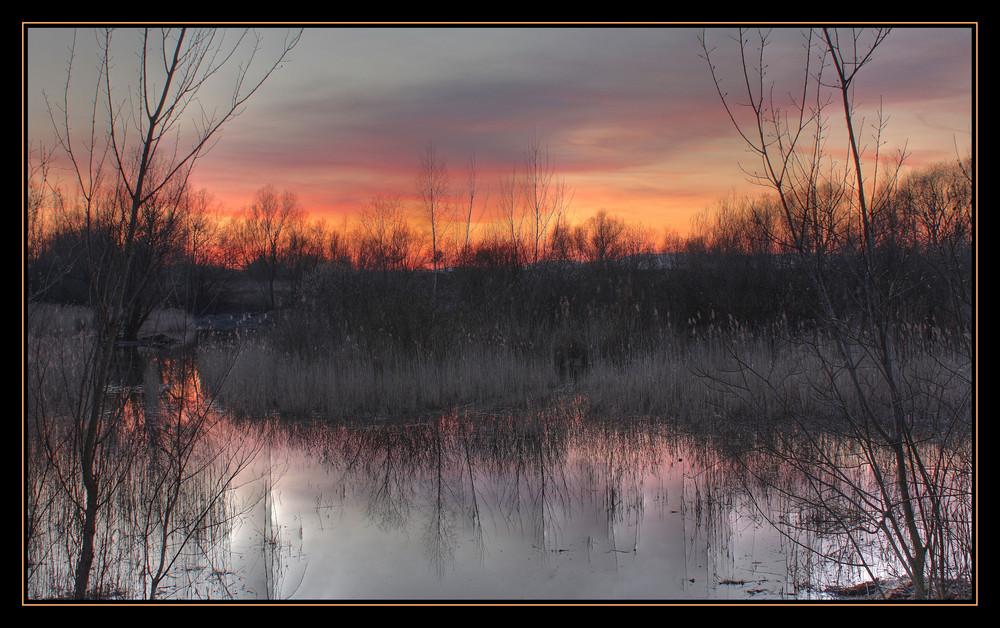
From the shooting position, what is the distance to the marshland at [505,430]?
2.89 m

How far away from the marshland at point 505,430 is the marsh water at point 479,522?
0.03 m

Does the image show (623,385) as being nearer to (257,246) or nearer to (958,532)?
(958,532)

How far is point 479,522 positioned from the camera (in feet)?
15.6

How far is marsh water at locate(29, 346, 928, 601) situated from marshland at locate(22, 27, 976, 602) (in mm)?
30

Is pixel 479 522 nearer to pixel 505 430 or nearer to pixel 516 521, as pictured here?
pixel 516 521

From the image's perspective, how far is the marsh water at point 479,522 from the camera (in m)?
3.73

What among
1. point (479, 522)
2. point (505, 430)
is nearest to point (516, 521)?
point (479, 522)

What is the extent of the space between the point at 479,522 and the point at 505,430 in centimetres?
268

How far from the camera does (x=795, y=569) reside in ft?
12.2

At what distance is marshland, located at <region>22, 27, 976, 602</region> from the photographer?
289cm

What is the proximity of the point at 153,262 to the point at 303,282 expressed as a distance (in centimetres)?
1040

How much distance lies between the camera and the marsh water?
12.2 ft
